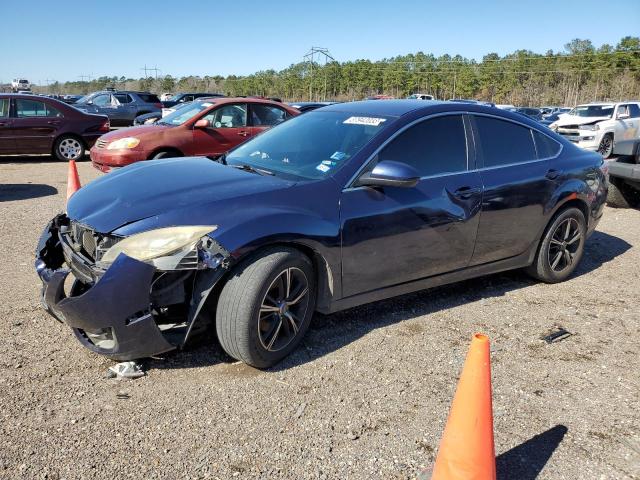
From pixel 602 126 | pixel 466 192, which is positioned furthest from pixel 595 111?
pixel 466 192

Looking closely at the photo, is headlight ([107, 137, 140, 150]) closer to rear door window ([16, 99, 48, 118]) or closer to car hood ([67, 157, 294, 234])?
rear door window ([16, 99, 48, 118])

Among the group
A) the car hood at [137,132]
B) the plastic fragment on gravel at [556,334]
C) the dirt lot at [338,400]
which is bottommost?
the dirt lot at [338,400]

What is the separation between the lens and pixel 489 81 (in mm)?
53875

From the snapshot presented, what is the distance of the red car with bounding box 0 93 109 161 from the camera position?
1188cm

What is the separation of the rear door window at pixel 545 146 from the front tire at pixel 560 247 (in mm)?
552

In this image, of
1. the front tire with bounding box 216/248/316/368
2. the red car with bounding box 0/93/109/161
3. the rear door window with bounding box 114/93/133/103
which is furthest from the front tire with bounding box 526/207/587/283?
the rear door window with bounding box 114/93/133/103

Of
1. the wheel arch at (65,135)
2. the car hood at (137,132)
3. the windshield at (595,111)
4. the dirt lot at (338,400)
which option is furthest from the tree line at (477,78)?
the dirt lot at (338,400)

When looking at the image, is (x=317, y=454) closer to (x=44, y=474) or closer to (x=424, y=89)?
(x=44, y=474)

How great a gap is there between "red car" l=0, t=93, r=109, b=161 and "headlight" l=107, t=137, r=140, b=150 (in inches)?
181

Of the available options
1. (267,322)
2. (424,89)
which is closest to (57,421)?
(267,322)

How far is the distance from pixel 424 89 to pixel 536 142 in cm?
5899

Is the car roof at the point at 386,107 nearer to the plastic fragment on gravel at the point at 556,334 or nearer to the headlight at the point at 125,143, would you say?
the plastic fragment on gravel at the point at 556,334

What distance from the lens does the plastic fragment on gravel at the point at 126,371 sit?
3162mm

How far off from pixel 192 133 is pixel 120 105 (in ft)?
44.0
